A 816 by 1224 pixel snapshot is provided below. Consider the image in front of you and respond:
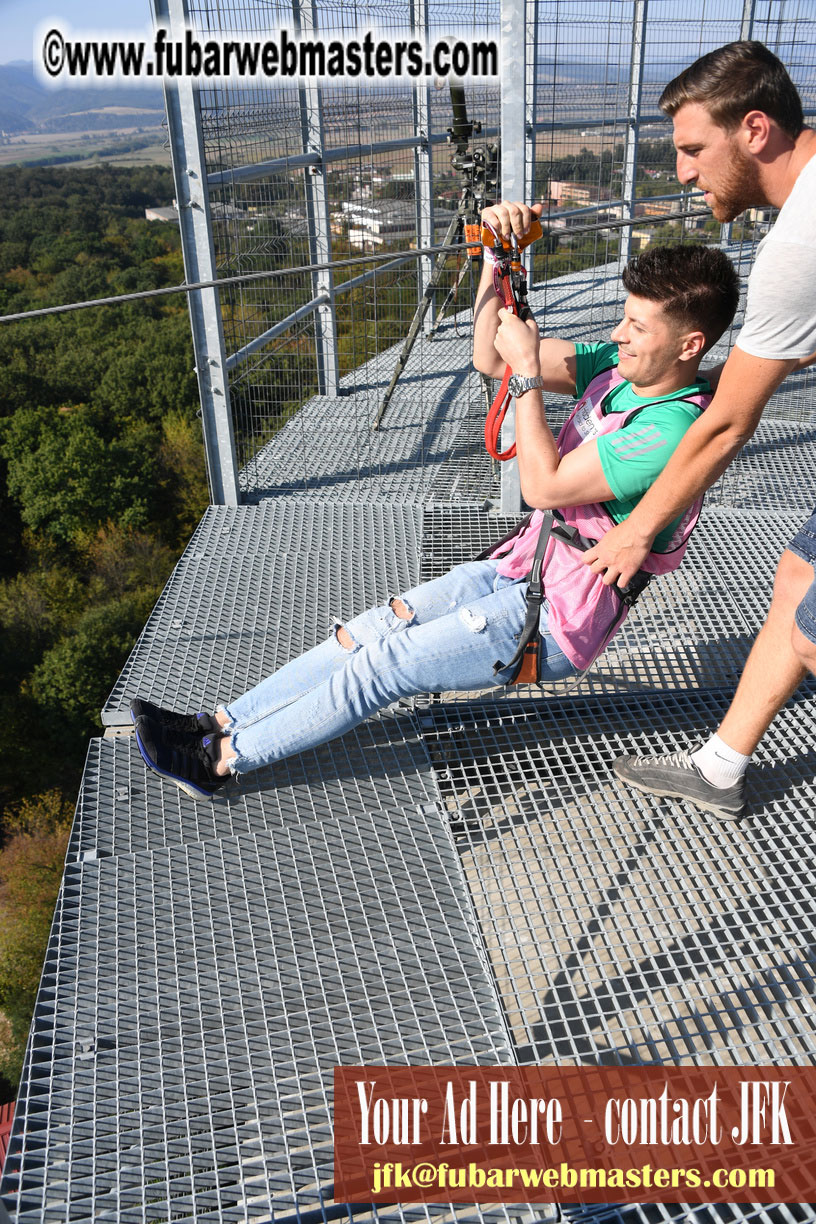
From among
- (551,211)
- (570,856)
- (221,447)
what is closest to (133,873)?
(570,856)

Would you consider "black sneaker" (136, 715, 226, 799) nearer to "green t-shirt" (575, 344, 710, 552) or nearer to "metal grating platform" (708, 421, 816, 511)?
"green t-shirt" (575, 344, 710, 552)

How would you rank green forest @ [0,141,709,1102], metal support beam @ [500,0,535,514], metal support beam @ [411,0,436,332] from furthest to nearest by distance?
green forest @ [0,141,709,1102], metal support beam @ [411,0,436,332], metal support beam @ [500,0,535,514]

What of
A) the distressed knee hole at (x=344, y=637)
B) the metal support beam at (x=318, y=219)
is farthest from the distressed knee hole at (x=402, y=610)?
the metal support beam at (x=318, y=219)

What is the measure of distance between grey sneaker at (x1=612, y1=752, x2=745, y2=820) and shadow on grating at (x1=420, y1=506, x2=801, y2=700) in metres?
0.39

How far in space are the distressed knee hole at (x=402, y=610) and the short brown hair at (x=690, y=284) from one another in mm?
777

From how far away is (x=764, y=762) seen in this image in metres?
2.08

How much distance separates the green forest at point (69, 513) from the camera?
67.7 feet

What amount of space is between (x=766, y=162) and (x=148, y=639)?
6.36 ft

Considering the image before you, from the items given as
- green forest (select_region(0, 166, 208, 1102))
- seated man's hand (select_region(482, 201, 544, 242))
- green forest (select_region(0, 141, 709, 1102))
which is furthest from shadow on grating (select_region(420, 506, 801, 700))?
green forest (select_region(0, 166, 208, 1102))

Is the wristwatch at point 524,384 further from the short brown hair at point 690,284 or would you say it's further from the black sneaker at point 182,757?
the black sneaker at point 182,757

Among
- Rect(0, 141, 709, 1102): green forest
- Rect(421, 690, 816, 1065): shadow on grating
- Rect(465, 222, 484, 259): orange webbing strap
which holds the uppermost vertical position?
Rect(465, 222, 484, 259): orange webbing strap

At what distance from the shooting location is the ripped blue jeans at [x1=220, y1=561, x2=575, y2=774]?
1.83 meters

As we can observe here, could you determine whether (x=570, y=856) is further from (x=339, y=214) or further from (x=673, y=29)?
(x=673, y=29)

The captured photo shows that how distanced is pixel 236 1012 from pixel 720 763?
1.07 metres
